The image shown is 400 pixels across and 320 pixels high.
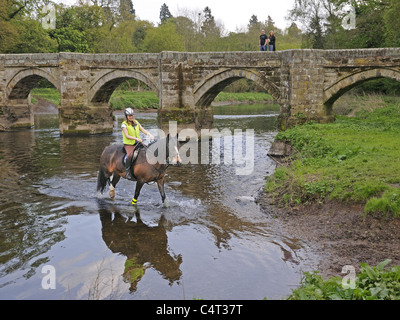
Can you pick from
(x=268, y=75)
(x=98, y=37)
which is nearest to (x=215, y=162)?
(x=268, y=75)

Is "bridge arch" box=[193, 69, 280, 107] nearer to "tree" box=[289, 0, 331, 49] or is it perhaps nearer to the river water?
the river water

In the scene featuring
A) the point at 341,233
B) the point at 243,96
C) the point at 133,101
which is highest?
the point at 243,96

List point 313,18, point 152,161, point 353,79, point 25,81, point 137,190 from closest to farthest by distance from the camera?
point 152,161 < point 137,190 < point 353,79 < point 25,81 < point 313,18

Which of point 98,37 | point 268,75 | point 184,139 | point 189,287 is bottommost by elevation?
point 189,287

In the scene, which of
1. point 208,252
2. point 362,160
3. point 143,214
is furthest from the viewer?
point 362,160

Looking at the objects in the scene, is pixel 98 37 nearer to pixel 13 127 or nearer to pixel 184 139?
pixel 13 127

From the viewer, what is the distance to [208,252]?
321 inches

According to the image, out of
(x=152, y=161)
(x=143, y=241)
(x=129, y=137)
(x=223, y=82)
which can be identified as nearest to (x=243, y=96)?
(x=223, y=82)

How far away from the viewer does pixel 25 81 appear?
87.8ft

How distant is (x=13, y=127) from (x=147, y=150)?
20.6 metres

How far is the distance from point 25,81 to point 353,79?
62.8 ft

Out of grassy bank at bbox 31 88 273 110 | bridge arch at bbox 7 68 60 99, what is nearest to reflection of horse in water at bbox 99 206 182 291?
bridge arch at bbox 7 68 60 99

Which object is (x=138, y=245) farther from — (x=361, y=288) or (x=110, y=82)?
(x=110, y=82)

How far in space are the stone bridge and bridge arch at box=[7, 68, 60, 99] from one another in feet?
0.19
